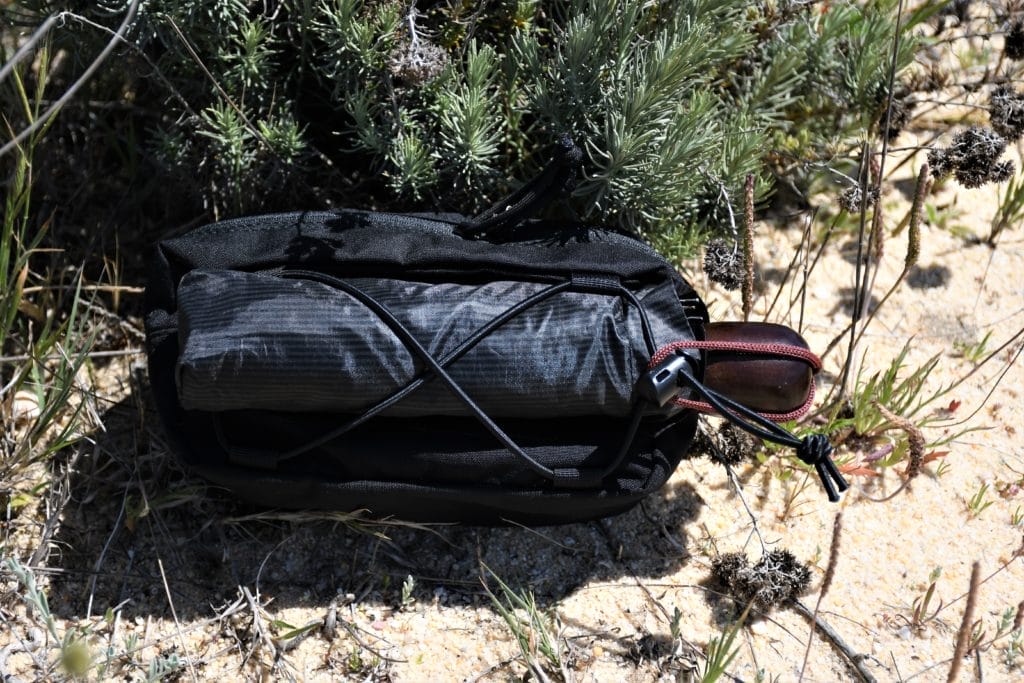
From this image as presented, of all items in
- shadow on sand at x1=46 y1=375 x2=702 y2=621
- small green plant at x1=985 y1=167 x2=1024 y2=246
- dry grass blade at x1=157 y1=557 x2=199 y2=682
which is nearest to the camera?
dry grass blade at x1=157 y1=557 x2=199 y2=682

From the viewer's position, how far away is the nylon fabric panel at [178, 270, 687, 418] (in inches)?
75.3

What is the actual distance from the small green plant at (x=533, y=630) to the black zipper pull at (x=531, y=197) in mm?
752

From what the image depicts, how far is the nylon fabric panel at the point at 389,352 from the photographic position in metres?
1.91

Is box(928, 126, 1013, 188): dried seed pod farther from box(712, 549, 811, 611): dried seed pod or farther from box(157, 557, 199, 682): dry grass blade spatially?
box(157, 557, 199, 682): dry grass blade

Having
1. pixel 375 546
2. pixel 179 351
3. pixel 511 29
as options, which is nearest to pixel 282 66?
pixel 511 29

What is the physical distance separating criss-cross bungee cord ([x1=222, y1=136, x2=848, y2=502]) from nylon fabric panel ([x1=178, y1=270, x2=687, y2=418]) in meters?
A: 0.02

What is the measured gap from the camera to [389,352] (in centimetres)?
193

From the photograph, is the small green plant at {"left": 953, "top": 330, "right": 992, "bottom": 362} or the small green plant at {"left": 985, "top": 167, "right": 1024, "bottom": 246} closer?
the small green plant at {"left": 953, "top": 330, "right": 992, "bottom": 362}

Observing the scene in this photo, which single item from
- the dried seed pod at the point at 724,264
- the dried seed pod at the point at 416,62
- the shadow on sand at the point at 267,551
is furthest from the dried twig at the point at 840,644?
the dried seed pod at the point at 416,62

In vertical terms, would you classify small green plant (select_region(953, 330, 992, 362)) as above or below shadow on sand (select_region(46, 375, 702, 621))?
above

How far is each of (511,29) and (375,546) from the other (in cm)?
128

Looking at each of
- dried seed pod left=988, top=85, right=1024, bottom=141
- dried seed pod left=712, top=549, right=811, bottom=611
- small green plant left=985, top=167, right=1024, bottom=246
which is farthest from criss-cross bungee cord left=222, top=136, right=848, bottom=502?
small green plant left=985, top=167, right=1024, bottom=246

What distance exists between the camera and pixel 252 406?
1.98 m

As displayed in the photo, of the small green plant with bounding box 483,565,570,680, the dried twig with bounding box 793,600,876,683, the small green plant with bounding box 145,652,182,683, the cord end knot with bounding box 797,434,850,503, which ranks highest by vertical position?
the cord end knot with bounding box 797,434,850,503
